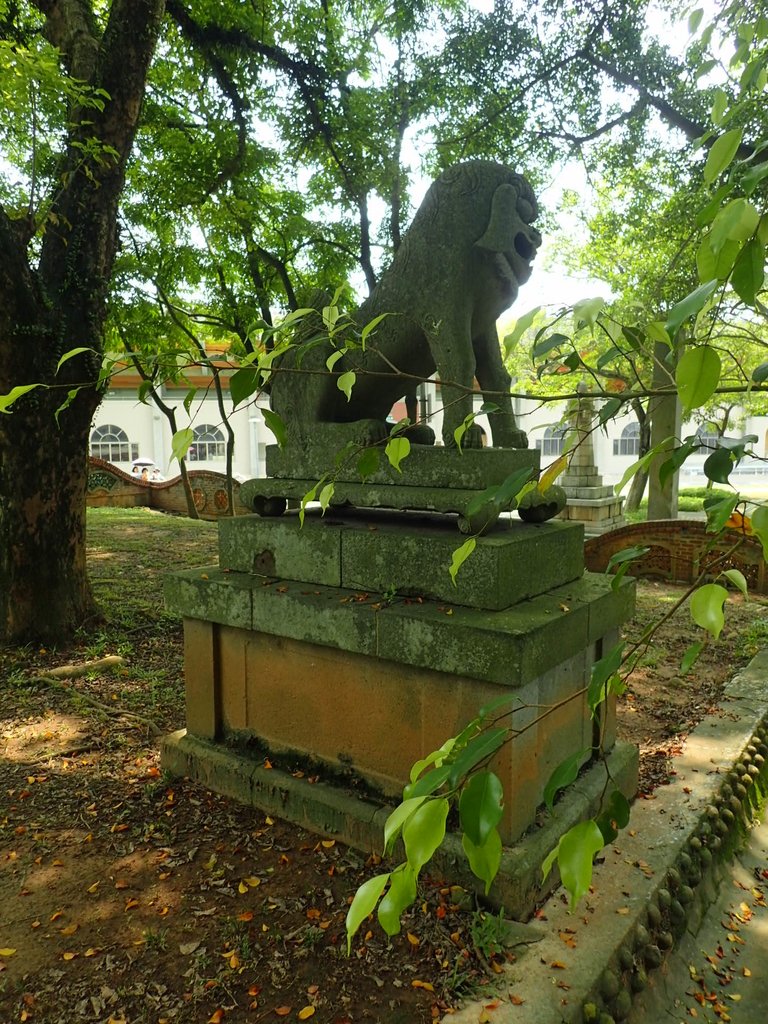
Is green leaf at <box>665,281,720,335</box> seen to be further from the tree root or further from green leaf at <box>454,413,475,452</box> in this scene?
the tree root

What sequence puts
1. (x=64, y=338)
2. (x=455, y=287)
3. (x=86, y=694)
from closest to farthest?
1. (x=455, y=287)
2. (x=86, y=694)
3. (x=64, y=338)

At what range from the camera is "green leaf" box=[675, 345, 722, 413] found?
743 millimetres

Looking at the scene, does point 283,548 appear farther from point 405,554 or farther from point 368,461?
point 368,461

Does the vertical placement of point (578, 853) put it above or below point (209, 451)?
below

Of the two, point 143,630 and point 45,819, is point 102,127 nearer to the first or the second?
point 143,630

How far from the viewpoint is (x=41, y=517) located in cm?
568

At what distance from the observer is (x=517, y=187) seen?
3.17 metres

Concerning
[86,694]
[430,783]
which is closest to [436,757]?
[430,783]

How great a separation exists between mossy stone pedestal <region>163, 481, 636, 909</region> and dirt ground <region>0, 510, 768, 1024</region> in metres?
0.26

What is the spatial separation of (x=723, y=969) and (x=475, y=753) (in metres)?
2.53

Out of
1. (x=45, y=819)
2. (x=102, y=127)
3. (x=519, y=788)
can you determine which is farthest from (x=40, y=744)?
(x=102, y=127)

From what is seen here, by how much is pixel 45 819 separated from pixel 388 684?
1.90m

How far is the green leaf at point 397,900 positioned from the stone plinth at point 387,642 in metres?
1.79

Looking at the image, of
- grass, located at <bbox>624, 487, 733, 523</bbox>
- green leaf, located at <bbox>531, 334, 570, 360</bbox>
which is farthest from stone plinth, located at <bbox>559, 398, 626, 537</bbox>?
green leaf, located at <bbox>531, 334, 570, 360</bbox>
